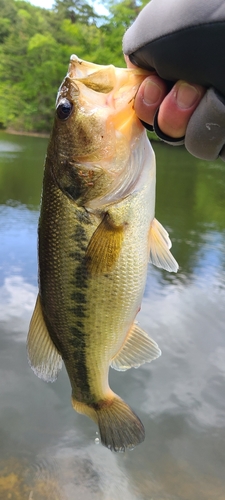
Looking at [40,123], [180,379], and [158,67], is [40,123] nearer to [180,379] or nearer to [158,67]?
[180,379]

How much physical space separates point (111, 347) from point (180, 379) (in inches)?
141

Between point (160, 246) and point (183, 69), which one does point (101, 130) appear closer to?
point (183, 69)

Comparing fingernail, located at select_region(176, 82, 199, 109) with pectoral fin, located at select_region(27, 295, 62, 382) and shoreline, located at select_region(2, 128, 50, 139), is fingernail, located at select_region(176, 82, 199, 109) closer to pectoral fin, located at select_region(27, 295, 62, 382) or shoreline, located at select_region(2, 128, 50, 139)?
pectoral fin, located at select_region(27, 295, 62, 382)

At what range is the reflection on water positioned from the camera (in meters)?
3.93

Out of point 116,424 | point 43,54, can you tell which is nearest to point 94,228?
point 116,424

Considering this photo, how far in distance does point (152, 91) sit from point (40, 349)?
126 centimetres

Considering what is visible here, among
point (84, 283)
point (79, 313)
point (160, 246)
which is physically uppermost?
point (160, 246)

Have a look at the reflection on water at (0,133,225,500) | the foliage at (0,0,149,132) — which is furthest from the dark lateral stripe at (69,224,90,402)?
the foliage at (0,0,149,132)

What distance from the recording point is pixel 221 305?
258 inches

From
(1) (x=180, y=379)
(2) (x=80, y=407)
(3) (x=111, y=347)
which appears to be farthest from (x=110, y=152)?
(1) (x=180, y=379)

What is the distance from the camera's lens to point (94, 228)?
1.65 m

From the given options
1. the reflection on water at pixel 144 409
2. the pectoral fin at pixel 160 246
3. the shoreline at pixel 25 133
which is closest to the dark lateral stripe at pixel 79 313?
the pectoral fin at pixel 160 246

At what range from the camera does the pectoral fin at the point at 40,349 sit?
187cm

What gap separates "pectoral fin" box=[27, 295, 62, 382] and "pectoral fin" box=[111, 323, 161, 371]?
311mm
